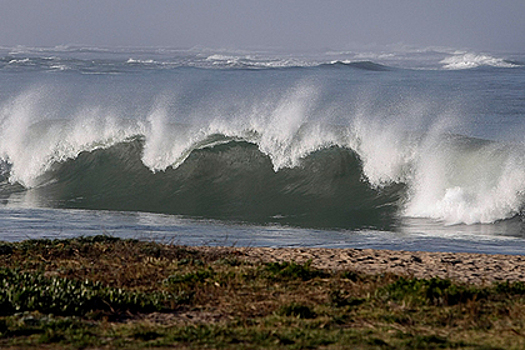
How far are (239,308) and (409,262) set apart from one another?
3.46 metres

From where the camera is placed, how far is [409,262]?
Answer: 9484 millimetres

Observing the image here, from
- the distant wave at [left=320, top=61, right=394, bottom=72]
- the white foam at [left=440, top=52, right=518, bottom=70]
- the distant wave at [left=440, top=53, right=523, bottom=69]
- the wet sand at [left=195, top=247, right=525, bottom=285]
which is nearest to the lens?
the wet sand at [left=195, top=247, right=525, bottom=285]

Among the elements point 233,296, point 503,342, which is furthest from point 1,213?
point 503,342

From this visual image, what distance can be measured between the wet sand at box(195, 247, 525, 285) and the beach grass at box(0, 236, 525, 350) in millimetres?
770

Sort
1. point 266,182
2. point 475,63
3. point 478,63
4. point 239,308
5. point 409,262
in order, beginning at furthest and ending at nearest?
point 478,63 → point 475,63 → point 266,182 → point 409,262 → point 239,308

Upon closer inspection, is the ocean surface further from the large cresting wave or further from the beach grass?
the beach grass

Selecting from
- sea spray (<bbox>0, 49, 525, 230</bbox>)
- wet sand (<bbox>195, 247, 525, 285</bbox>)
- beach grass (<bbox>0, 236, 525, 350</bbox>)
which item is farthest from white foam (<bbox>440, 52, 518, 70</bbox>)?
beach grass (<bbox>0, 236, 525, 350</bbox>)

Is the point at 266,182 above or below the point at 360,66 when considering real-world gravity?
below

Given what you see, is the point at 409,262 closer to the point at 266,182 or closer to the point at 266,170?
the point at 266,182

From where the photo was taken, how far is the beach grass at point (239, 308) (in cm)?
559

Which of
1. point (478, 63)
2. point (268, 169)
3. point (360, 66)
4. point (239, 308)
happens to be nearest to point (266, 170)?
point (268, 169)

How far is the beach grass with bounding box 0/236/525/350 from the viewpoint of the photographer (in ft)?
18.3

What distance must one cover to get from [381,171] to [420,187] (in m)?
1.38

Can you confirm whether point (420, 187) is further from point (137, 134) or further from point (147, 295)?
point (147, 295)
